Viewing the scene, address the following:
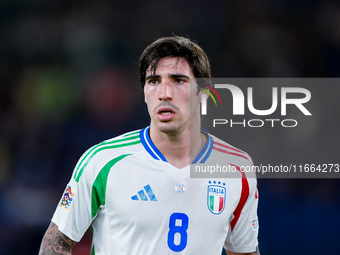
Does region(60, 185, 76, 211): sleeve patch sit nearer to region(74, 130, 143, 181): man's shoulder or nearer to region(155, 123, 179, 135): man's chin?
region(74, 130, 143, 181): man's shoulder

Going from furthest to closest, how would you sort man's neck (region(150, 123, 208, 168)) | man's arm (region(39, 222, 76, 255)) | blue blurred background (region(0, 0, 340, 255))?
1. blue blurred background (region(0, 0, 340, 255))
2. man's neck (region(150, 123, 208, 168))
3. man's arm (region(39, 222, 76, 255))

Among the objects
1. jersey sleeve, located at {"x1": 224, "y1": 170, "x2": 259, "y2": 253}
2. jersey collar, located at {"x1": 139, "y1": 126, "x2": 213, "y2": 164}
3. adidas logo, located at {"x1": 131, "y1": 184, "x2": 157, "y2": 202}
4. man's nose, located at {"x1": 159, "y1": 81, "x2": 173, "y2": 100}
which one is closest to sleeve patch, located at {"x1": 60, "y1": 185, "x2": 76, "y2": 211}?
adidas logo, located at {"x1": 131, "y1": 184, "x2": 157, "y2": 202}

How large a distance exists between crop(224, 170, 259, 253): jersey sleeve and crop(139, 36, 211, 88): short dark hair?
0.79 meters

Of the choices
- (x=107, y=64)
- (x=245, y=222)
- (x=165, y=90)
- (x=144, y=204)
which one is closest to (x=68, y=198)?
(x=144, y=204)

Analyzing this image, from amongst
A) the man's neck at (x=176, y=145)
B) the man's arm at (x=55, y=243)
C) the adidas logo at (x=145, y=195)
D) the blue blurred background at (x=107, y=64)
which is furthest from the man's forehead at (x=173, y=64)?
the blue blurred background at (x=107, y=64)

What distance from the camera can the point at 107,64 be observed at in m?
5.61

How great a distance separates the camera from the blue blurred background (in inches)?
203

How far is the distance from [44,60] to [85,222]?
382 centimetres

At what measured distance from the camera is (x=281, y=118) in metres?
5.36

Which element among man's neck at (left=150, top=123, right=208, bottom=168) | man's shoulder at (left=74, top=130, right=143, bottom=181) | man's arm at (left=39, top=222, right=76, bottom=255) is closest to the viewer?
man's arm at (left=39, top=222, right=76, bottom=255)

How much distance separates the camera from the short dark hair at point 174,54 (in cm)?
246

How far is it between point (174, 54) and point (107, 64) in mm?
3313

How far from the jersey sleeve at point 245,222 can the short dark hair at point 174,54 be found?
0.79 meters

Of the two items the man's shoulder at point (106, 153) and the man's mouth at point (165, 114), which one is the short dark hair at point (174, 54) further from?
the man's shoulder at point (106, 153)
